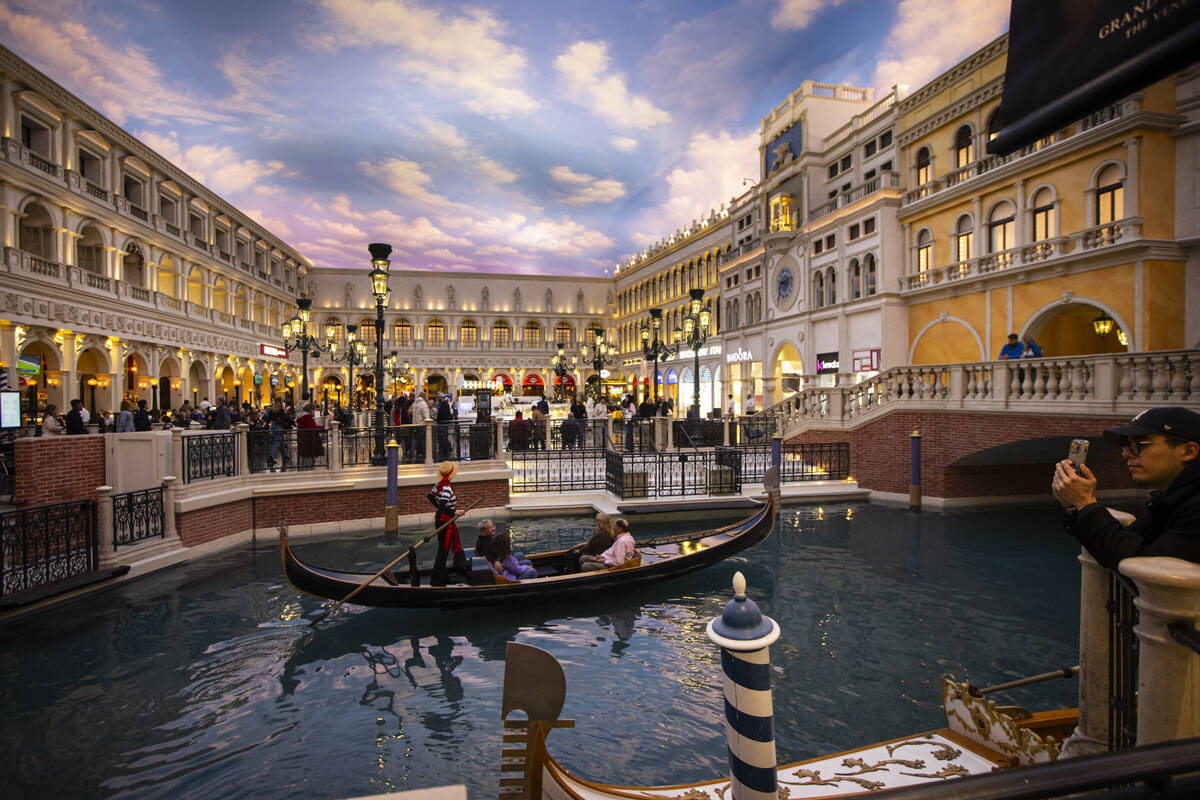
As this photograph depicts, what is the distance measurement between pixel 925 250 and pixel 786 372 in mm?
8631

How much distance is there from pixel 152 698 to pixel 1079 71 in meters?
7.92

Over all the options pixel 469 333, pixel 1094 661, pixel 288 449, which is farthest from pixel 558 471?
pixel 469 333

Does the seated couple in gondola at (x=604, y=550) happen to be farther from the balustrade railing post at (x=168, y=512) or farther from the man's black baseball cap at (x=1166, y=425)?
the balustrade railing post at (x=168, y=512)

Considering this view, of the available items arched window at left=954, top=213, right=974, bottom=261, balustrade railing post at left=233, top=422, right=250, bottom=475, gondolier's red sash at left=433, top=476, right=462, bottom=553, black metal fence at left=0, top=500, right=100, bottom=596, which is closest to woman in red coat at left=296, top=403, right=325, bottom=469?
A: balustrade railing post at left=233, top=422, right=250, bottom=475

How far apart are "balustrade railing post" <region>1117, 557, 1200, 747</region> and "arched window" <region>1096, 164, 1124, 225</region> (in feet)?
53.5

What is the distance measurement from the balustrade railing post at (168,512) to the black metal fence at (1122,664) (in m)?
11.3

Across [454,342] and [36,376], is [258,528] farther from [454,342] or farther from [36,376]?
[454,342]

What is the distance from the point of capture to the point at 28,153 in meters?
17.3

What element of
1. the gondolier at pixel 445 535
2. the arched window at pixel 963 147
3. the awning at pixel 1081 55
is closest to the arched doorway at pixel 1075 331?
the arched window at pixel 963 147

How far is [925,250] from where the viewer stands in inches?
781

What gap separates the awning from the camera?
1781 mm

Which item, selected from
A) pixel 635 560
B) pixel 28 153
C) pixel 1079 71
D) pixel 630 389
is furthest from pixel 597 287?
pixel 1079 71

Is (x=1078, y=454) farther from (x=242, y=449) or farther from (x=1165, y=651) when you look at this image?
(x=242, y=449)

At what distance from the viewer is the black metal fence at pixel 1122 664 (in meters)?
2.40
